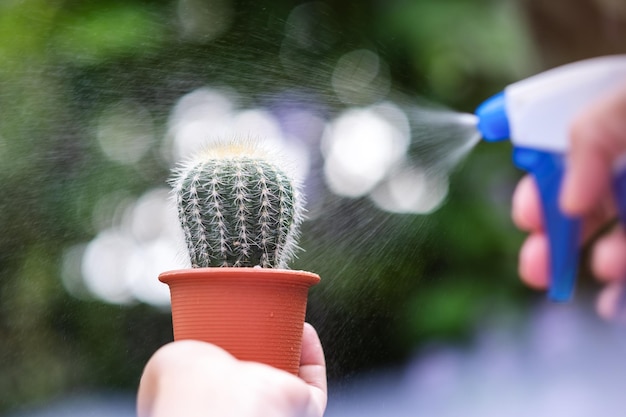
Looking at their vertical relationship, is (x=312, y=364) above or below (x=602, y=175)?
below

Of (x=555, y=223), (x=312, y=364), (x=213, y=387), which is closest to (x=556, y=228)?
(x=555, y=223)

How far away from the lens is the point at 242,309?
3.84 ft

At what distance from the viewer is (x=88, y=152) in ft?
9.02

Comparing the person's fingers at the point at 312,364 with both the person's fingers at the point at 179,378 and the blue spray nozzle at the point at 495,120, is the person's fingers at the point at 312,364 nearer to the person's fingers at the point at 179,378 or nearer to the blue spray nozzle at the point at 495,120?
the person's fingers at the point at 179,378

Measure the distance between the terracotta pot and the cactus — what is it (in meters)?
0.07

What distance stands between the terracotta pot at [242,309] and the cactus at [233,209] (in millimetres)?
73

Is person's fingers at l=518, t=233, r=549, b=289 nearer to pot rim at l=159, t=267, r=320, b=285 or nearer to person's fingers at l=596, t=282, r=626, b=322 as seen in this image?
person's fingers at l=596, t=282, r=626, b=322

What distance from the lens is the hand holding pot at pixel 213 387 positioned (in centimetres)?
100

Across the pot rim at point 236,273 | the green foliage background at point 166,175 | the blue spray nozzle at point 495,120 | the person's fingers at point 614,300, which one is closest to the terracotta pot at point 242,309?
the pot rim at point 236,273

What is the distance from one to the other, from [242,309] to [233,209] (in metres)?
0.15

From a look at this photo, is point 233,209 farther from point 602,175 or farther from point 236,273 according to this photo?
point 602,175

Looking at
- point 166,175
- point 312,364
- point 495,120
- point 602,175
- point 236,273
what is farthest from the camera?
point 166,175

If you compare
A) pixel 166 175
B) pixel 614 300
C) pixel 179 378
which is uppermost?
pixel 614 300

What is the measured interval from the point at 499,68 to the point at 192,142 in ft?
3.23
